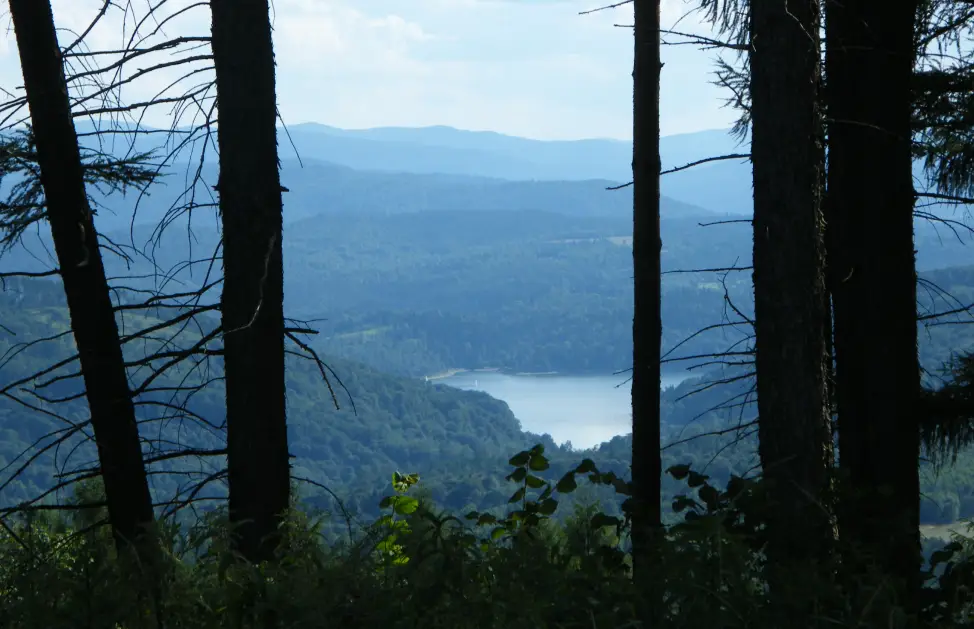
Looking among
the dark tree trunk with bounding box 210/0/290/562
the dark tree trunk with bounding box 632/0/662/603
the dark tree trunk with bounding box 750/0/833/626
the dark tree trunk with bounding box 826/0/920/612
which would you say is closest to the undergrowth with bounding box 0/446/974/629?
the dark tree trunk with bounding box 750/0/833/626

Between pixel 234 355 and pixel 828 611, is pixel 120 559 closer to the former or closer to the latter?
pixel 828 611

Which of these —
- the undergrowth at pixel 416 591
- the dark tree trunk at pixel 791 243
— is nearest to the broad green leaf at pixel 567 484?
the undergrowth at pixel 416 591

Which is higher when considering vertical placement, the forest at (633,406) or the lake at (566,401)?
the forest at (633,406)

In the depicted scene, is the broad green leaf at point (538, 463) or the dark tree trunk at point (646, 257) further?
the dark tree trunk at point (646, 257)

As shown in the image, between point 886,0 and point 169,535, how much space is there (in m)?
4.52

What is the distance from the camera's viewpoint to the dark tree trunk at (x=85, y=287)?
16.4ft

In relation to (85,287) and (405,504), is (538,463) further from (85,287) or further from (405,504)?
(85,287)

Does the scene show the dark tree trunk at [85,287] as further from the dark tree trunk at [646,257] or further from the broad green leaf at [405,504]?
the dark tree trunk at [646,257]

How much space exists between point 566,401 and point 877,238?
487ft

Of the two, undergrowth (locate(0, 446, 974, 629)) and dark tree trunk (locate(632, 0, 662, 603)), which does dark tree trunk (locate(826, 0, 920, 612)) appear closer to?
dark tree trunk (locate(632, 0, 662, 603))

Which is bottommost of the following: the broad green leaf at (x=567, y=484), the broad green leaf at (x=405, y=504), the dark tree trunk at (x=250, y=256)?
the broad green leaf at (x=405, y=504)

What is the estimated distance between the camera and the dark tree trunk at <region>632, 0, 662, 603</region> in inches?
245

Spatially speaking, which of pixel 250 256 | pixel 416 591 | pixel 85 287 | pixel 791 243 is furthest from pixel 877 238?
pixel 85 287

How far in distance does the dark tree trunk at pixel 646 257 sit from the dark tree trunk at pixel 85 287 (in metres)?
3.09
